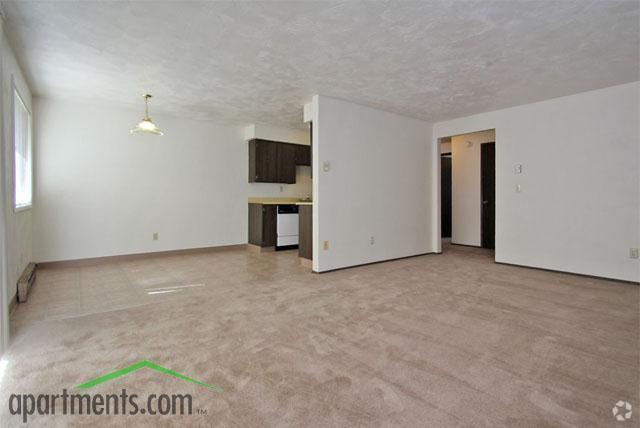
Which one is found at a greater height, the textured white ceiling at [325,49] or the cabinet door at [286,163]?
the textured white ceiling at [325,49]

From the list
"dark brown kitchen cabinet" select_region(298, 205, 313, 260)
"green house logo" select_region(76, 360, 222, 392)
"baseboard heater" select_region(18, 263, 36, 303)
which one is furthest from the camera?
"dark brown kitchen cabinet" select_region(298, 205, 313, 260)

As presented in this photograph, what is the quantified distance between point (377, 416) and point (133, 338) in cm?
184

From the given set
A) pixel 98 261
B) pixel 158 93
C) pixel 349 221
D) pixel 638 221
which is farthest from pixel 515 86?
pixel 98 261

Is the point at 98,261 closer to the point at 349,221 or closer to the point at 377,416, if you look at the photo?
the point at 349,221

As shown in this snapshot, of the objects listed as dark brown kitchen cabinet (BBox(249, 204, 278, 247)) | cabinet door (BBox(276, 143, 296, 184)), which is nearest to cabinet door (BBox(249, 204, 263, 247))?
dark brown kitchen cabinet (BBox(249, 204, 278, 247))

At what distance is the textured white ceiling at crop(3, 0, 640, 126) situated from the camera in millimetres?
2336

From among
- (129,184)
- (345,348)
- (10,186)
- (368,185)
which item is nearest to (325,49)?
(368,185)

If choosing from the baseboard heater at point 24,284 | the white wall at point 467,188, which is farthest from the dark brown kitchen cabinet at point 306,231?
the white wall at point 467,188

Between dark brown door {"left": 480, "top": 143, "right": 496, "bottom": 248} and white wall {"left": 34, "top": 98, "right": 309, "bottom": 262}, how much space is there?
15.9 ft

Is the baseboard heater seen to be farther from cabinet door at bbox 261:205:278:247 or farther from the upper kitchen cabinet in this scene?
the upper kitchen cabinet

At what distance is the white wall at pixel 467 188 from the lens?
22.0 feet

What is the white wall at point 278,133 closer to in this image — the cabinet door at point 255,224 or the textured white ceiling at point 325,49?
the cabinet door at point 255,224

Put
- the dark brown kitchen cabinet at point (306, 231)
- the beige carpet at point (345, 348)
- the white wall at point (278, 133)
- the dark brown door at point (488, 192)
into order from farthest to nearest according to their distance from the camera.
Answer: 1. the dark brown door at point (488, 192)
2. the white wall at point (278, 133)
3. the dark brown kitchen cabinet at point (306, 231)
4. the beige carpet at point (345, 348)

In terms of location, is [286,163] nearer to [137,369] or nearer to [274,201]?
[274,201]
